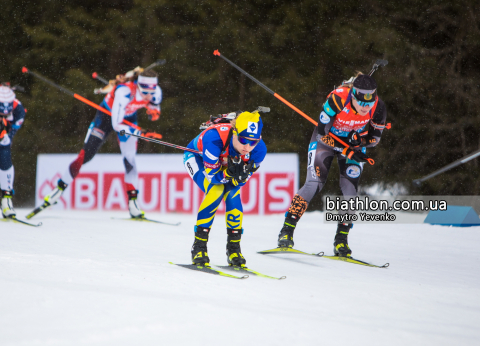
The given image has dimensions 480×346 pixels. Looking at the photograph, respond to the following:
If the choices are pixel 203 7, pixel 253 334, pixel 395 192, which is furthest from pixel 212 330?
pixel 203 7

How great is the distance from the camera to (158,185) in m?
8.59

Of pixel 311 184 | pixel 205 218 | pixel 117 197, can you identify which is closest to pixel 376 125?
pixel 311 184

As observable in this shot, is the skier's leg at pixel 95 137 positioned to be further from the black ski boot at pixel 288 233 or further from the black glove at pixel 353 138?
the black glove at pixel 353 138

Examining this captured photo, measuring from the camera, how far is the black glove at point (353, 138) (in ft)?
15.5

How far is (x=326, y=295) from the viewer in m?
3.13

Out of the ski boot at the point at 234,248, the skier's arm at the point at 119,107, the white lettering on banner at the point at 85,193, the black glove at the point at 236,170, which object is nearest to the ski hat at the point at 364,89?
the black glove at the point at 236,170

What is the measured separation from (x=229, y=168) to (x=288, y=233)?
4.32ft

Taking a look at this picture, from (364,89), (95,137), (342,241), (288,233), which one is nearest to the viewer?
(364,89)

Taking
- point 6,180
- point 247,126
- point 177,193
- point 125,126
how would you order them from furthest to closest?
point 177,193
point 125,126
point 6,180
point 247,126

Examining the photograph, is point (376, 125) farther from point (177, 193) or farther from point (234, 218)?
point (177, 193)

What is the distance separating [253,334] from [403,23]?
36.7 feet

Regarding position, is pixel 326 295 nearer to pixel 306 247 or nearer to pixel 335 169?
pixel 306 247

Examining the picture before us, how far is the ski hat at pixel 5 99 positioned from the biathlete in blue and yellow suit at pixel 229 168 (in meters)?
3.59

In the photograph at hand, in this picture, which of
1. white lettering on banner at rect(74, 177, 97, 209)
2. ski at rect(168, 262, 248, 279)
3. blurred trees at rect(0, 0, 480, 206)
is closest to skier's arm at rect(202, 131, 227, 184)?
ski at rect(168, 262, 248, 279)
